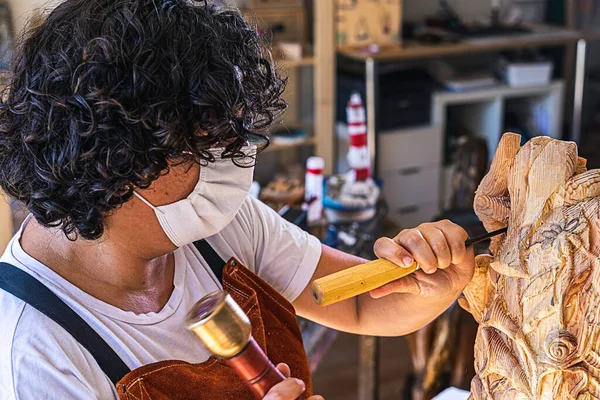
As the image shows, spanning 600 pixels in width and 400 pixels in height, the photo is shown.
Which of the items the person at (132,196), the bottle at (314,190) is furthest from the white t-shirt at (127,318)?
the bottle at (314,190)

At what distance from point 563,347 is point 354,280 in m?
0.30

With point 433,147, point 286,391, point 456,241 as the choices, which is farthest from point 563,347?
point 433,147

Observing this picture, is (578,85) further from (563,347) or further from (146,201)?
(146,201)

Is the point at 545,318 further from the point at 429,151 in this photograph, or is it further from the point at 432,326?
the point at 429,151

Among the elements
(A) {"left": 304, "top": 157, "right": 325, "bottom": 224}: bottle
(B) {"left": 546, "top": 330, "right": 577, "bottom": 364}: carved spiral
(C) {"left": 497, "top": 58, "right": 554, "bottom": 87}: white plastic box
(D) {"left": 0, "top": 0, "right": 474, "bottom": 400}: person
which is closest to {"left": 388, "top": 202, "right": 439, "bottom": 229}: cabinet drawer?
(C) {"left": 497, "top": 58, "right": 554, "bottom": 87}: white plastic box

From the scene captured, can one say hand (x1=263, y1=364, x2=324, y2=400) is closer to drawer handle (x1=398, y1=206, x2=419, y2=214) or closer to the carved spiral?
A: the carved spiral

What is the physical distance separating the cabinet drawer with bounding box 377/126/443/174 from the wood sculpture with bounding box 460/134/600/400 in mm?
2841

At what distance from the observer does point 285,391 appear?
3.06 feet

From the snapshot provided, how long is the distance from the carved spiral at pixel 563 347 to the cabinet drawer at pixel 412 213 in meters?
3.11

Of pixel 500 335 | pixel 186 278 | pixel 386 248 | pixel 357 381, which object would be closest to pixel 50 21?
pixel 186 278

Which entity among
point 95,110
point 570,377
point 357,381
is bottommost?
point 357,381

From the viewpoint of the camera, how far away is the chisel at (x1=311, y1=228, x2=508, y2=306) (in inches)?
38.7

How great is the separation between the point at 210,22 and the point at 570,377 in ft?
2.31

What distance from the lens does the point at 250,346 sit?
88cm
